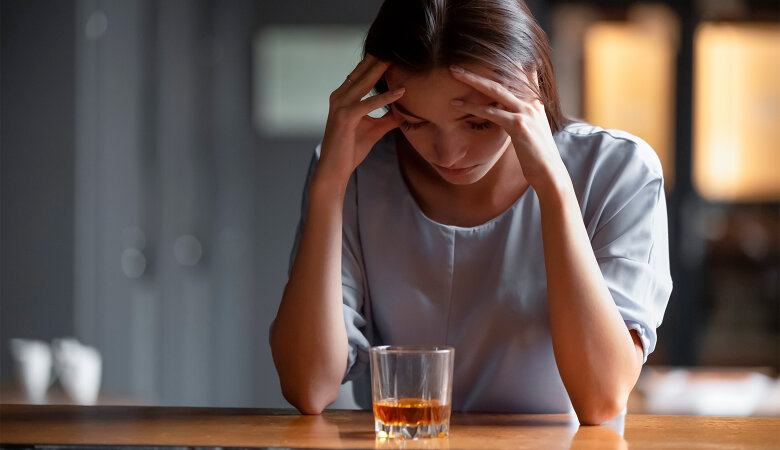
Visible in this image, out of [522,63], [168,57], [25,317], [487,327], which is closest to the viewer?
[522,63]

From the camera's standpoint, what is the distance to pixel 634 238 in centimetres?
110

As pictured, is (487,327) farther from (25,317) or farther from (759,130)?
(759,130)

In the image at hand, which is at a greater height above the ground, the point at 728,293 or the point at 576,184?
the point at 576,184

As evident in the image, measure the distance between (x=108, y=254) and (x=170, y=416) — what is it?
5.85 feet

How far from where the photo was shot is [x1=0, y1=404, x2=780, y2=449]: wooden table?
2.68ft

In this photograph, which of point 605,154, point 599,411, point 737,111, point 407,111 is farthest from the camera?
point 737,111

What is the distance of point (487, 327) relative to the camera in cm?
119

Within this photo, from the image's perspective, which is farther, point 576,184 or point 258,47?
point 258,47

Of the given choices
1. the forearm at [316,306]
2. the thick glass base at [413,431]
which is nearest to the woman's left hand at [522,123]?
the forearm at [316,306]

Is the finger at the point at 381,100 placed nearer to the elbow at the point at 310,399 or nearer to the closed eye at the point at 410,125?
the closed eye at the point at 410,125

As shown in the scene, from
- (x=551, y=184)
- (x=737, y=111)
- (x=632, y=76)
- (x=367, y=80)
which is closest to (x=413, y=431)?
(x=551, y=184)

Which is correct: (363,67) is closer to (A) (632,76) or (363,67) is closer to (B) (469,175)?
(B) (469,175)

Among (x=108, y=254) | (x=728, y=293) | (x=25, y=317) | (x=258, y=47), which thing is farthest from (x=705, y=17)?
(x=25, y=317)

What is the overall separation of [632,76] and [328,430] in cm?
427
